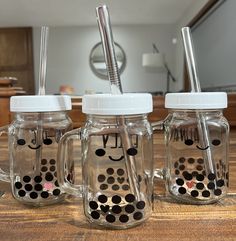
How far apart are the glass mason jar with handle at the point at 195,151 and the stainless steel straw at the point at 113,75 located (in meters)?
0.09

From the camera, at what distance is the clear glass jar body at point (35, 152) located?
0.40 metres

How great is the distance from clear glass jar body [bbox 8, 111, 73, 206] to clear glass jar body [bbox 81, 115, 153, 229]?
7cm

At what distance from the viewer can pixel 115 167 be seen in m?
0.35

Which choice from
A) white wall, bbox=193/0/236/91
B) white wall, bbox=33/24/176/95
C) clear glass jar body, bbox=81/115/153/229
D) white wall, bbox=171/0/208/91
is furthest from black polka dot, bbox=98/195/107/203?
white wall, bbox=33/24/176/95

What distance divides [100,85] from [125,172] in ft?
15.3

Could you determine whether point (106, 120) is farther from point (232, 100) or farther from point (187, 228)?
point (232, 100)

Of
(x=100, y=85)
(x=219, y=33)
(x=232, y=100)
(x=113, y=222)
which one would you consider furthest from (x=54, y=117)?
(x=100, y=85)

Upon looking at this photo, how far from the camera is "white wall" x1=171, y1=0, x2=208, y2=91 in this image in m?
3.55

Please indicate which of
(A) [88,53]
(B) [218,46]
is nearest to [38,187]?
(B) [218,46]

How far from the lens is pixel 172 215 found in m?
0.36

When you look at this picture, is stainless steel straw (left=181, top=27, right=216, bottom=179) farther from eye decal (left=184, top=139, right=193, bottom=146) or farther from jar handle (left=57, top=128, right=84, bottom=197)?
jar handle (left=57, top=128, right=84, bottom=197)

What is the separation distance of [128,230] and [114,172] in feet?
0.21

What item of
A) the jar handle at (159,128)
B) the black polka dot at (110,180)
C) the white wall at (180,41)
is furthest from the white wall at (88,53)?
the black polka dot at (110,180)

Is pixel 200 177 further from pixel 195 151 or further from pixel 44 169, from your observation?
pixel 44 169
